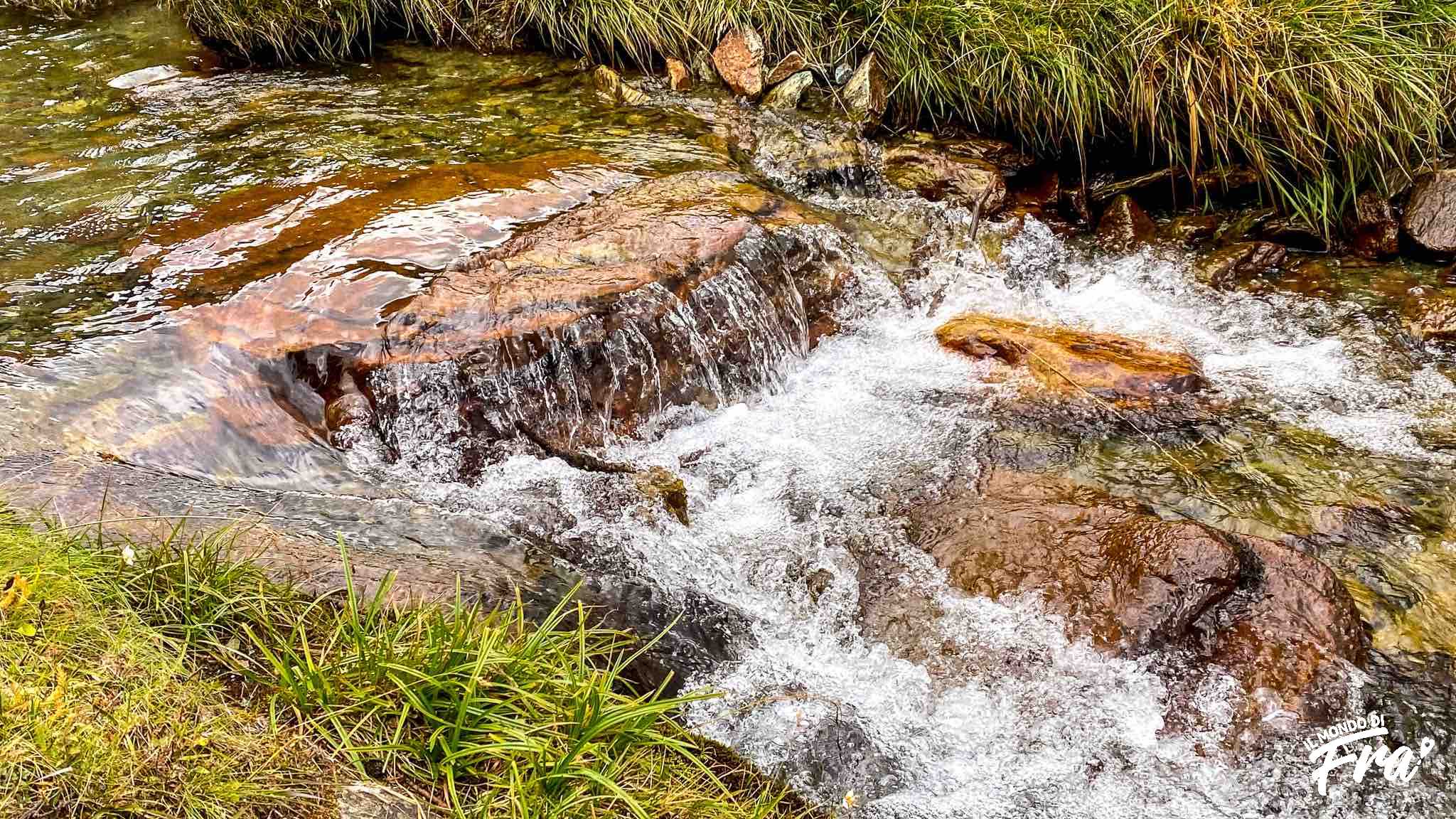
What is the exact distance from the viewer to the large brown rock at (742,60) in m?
6.73

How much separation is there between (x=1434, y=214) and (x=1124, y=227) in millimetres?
1559

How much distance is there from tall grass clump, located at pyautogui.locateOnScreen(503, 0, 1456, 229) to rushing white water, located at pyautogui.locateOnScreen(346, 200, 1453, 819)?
3.14ft

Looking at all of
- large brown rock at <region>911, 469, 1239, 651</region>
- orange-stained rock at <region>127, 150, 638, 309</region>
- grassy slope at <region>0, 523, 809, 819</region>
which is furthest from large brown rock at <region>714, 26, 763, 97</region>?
grassy slope at <region>0, 523, 809, 819</region>

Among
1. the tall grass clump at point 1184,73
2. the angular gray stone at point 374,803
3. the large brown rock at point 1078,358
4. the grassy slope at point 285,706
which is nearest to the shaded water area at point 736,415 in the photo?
the large brown rock at point 1078,358

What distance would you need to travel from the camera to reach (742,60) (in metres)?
6.78

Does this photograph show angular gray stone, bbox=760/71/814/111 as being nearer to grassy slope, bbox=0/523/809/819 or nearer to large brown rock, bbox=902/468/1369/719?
large brown rock, bbox=902/468/1369/719

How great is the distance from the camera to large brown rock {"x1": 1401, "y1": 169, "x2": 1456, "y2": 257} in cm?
530

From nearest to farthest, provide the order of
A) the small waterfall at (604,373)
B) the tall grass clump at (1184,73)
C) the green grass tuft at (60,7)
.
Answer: the small waterfall at (604,373)
the tall grass clump at (1184,73)
the green grass tuft at (60,7)

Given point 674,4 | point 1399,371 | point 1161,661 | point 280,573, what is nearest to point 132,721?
point 280,573

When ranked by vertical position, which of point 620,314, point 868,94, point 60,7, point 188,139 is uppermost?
point 60,7

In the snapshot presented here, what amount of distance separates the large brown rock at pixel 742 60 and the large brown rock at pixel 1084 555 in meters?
3.78

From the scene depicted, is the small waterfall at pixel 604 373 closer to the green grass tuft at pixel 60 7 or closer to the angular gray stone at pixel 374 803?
the angular gray stone at pixel 374 803

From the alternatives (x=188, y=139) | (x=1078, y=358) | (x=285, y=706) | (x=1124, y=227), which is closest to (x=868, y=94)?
(x=1124, y=227)

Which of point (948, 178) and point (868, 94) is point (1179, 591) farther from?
point (868, 94)
